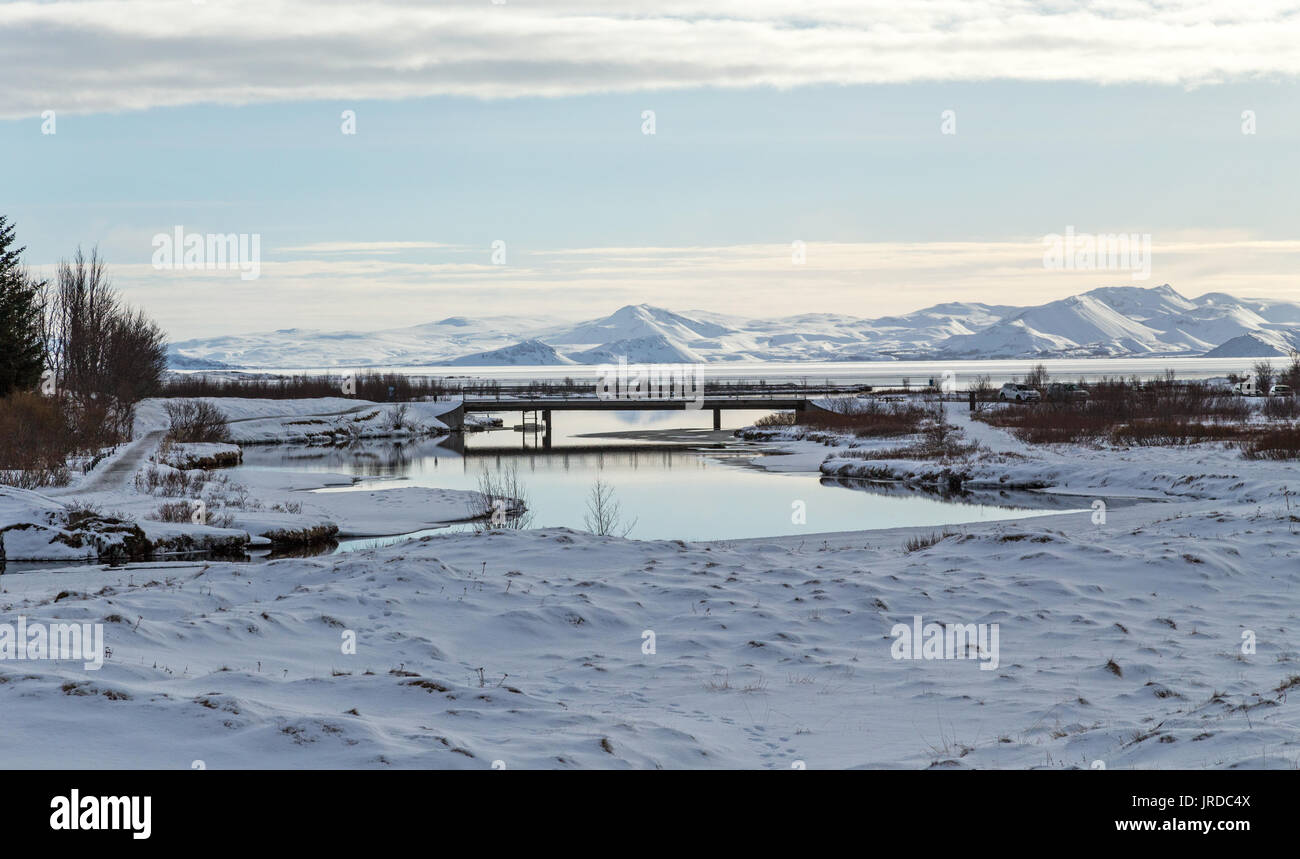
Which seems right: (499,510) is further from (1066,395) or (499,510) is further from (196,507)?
(1066,395)

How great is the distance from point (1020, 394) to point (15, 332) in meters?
60.3

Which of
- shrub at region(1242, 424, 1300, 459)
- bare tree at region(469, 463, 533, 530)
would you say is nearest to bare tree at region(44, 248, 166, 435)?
bare tree at region(469, 463, 533, 530)

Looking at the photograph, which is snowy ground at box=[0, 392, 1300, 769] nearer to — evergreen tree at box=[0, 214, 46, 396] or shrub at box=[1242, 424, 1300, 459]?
shrub at box=[1242, 424, 1300, 459]

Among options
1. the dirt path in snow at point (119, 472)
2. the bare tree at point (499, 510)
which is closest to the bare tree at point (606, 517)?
the bare tree at point (499, 510)

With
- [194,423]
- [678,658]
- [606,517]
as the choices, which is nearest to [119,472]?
[606,517]

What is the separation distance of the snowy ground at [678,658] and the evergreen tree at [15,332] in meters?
29.3

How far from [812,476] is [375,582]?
27861mm

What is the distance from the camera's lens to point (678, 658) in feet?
35.7

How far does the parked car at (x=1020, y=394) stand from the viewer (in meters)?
71.0

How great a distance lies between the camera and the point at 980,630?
472 inches

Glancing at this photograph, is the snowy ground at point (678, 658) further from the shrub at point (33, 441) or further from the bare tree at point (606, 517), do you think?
the shrub at point (33, 441)

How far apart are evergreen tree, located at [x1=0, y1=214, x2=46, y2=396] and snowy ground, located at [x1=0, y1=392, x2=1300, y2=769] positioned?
29.3 m
